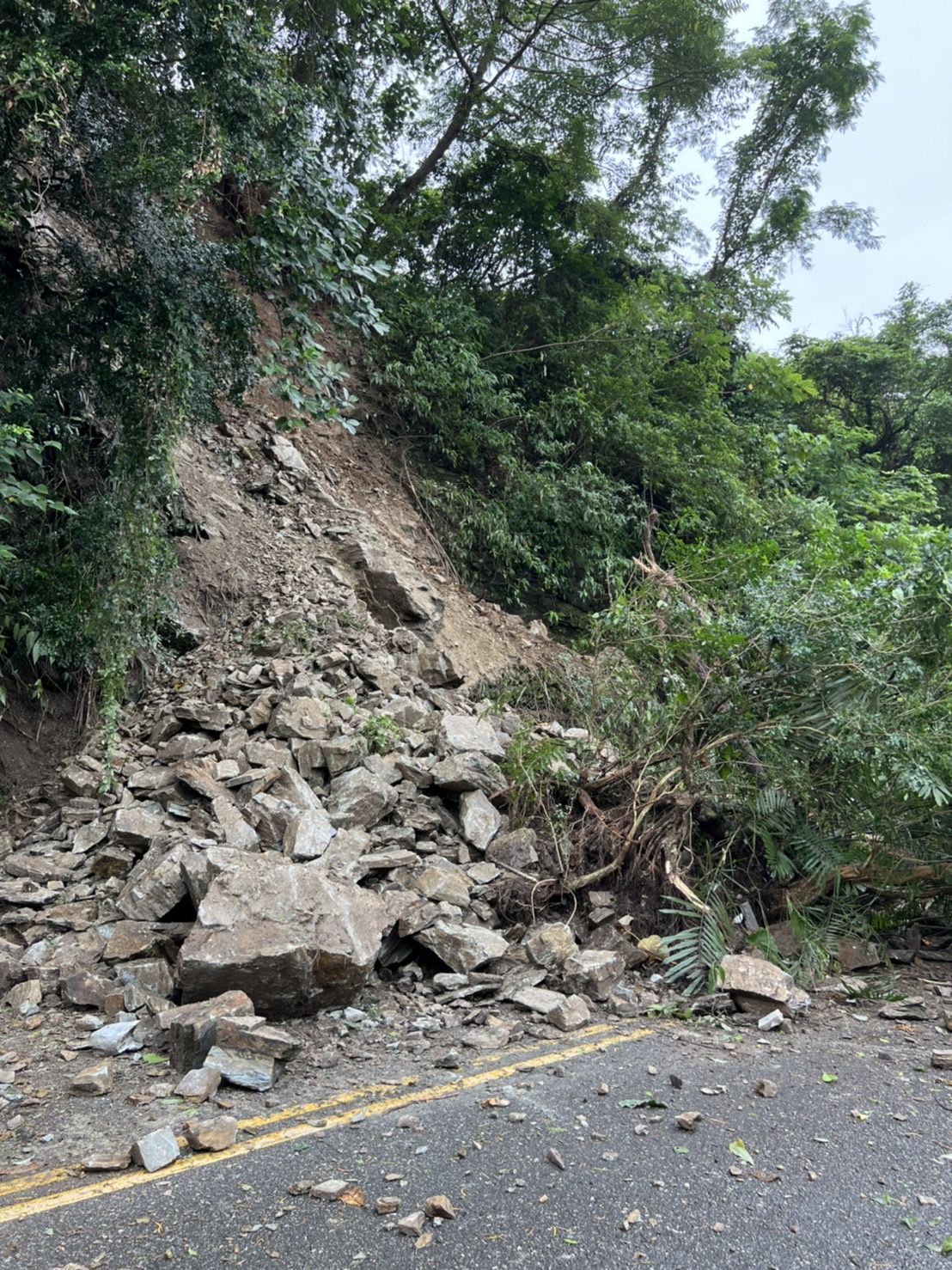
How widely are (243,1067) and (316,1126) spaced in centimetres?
46

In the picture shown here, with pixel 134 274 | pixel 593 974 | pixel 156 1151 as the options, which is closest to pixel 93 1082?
pixel 156 1151

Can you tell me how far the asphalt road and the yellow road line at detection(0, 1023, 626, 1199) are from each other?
46 millimetres

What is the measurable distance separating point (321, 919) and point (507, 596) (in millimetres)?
6675

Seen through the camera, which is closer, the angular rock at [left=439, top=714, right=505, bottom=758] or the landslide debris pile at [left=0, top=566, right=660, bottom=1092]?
the landslide debris pile at [left=0, top=566, right=660, bottom=1092]

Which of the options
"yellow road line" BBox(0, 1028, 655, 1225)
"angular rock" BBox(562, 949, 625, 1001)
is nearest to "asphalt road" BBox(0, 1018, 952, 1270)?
"yellow road line" BBox(0, 1028, 655, 1225)

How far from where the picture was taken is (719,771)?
5.14m

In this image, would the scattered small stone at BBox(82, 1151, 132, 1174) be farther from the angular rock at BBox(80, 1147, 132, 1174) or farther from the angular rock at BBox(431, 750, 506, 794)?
the angular rock at BBox(431, 750, 506, 794)

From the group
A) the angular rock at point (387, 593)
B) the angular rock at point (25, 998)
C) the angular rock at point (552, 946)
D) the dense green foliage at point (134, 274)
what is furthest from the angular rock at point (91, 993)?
the angular rock at point (387, 593)

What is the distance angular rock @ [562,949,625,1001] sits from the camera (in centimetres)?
424

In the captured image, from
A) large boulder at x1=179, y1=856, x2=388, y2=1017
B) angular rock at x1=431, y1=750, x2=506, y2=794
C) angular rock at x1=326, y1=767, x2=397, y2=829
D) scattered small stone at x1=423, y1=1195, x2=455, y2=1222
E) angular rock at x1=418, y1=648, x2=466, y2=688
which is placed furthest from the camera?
angular rock at x1=418, y1=648, x2=466, y2=688

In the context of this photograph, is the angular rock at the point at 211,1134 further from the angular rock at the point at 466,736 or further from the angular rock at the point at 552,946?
the angular rock at the point at 466,736

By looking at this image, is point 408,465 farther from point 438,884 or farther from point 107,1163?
point 107,1163

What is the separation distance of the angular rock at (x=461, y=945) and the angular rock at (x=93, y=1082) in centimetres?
166

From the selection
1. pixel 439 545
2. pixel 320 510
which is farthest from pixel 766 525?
pixel 320 510
